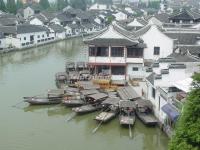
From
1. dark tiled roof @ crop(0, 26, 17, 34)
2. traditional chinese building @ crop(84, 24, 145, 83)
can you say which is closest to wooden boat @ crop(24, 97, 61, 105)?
traditional chinese building @ crop(84, 24, 145, 83)

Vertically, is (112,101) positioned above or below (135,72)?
below

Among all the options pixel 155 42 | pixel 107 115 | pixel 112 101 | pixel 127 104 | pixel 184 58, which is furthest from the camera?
pixel 155 42

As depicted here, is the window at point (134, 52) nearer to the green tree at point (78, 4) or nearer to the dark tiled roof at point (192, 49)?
the dark tiled roof at point (192, 49)

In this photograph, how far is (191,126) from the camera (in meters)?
11.1

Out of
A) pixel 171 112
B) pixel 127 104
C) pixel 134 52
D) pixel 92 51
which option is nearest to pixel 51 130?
pixel 127 104

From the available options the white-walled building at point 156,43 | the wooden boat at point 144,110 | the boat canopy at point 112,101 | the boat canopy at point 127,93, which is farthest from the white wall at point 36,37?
the wooden boat at point 144,110

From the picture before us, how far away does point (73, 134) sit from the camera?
21.5 meters

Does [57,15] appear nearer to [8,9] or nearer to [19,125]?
[8,9]

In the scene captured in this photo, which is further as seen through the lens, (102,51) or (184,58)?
(102,51)

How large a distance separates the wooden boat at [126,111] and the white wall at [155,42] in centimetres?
1002

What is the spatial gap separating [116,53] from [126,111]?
28.9 ft

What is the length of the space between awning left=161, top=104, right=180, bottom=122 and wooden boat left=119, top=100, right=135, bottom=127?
2719 millimetres

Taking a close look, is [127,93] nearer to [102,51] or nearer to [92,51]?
[102,51]

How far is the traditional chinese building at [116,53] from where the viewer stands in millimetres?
30938
